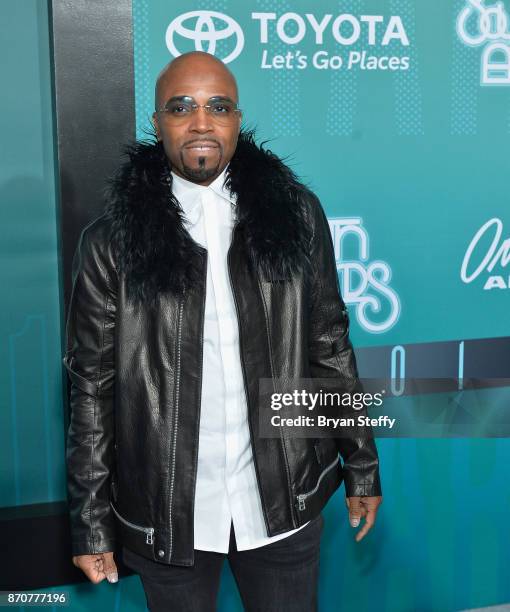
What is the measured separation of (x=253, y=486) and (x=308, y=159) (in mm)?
1167

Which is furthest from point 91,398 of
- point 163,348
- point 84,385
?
point 163,348

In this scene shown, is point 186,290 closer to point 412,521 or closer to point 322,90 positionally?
point 322,90

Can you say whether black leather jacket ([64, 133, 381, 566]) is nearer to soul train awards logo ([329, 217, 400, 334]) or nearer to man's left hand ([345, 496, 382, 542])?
man's left hand ([345, 496, 382, 542])

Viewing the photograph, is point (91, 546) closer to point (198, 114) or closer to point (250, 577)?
point (250, 577)

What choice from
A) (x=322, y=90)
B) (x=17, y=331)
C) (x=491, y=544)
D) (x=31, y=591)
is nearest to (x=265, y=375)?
(x=17, y=331)

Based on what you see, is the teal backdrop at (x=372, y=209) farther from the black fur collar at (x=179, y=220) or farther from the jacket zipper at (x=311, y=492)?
the jacket zipper at (x=311, y=492)

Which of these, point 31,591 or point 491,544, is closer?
point 31,591

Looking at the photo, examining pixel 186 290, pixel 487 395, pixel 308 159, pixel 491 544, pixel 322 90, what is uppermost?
pixel 322 90

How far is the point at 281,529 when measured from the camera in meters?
1.51

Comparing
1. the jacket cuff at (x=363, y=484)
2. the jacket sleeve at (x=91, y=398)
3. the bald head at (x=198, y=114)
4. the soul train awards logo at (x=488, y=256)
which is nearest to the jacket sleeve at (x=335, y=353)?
the jacket cuff at (x=363, y=484)

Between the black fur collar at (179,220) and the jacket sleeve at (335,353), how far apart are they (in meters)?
0.07

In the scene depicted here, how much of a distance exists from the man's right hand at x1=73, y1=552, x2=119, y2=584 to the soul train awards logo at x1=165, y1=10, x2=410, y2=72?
1.35 meters

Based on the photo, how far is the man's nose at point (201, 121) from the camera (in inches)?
57.9

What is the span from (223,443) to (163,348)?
0.21 m
